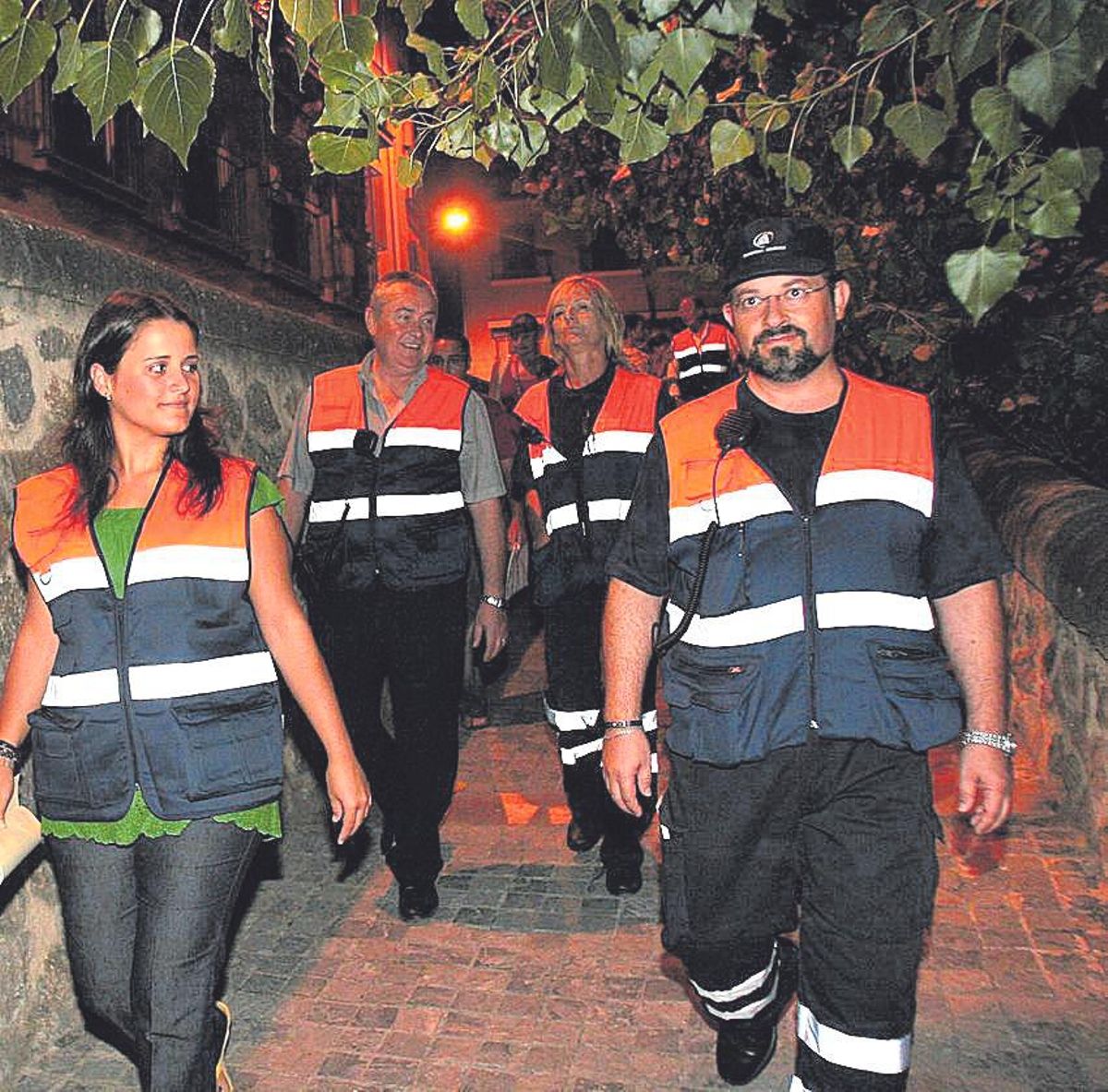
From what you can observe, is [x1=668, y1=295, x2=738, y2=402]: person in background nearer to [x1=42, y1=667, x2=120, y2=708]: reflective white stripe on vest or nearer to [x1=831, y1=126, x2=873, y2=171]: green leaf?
[x1=831, y1=126, x2=873, y2=171]: green leaf

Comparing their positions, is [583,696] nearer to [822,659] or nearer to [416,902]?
[416,902]

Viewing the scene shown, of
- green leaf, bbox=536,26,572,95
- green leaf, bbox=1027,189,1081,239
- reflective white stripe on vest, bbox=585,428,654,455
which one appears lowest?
reflective white stripe on vest, bbox=585,428,654,455

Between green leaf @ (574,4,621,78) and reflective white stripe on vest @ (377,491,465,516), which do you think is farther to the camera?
reflective white stripe on vest @ (377,491,465,516)

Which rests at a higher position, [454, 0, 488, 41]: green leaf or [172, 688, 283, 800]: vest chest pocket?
[454, 0, 488, 41]: green leaf

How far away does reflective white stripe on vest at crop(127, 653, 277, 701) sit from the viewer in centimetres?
287

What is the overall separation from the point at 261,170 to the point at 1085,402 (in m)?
10.4

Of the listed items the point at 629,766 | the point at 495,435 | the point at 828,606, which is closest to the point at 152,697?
the point at 629,766

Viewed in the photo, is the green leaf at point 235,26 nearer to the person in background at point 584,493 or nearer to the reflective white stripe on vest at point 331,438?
the reflective white stripe on vest at point 331,438

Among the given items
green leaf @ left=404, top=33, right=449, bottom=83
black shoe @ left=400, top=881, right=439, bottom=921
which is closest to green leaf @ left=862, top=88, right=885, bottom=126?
green leaf @ left=404, top=33, right=449, bottom=83

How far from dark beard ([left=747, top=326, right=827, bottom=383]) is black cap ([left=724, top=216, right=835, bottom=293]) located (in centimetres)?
15

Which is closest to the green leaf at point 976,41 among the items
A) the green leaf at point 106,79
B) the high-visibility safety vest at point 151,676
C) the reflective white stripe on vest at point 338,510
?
the green leaf at point 106,79

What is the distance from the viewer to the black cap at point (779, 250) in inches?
119

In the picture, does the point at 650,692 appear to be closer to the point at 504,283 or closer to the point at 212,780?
the point at 212,780

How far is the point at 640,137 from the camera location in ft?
8.64
